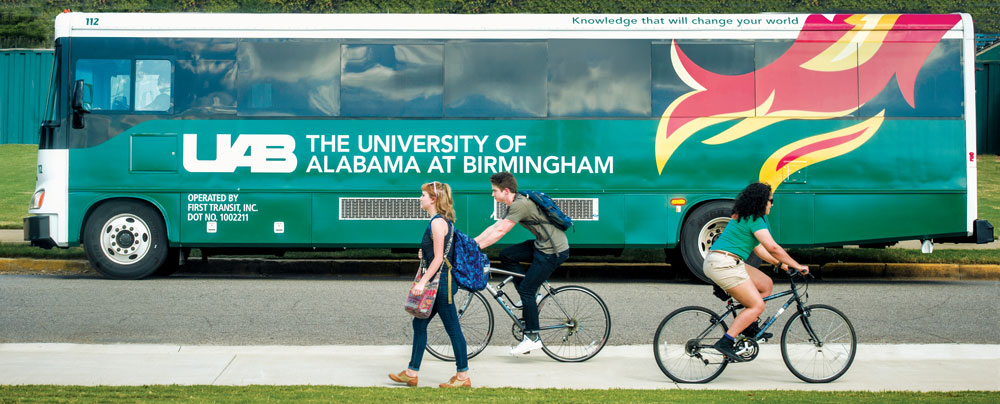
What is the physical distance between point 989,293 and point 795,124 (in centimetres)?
287

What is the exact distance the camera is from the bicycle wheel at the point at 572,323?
7.98 meters

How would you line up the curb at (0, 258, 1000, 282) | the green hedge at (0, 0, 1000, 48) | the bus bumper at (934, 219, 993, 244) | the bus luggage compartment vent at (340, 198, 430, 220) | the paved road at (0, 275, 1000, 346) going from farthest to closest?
the green hedge at (0, 0, 1000, 48)
the curb at (0, 258, 1000, 282)
the bus luggage compartment vent at (340, 198, 430, 220)
the bus bumper at (934, 219, 993, 244)
the paved road at (0, 275, 1000, 346)

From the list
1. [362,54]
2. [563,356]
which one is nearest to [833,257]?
[362,54]

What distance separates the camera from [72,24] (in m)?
13.0

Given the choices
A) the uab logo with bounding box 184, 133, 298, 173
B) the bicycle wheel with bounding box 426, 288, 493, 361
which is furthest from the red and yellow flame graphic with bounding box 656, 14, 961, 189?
the bicycle wheel with bounding box 426, 288, 493, 361

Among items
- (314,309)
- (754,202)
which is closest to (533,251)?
(754,202)

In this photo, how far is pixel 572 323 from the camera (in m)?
7.98

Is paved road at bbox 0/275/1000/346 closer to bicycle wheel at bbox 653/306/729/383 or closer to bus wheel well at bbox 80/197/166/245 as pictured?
bus wheel well at bbox 80/197/166/245

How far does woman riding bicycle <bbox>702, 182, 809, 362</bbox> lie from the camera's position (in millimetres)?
7043

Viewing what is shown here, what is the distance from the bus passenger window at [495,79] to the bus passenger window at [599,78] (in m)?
0.18

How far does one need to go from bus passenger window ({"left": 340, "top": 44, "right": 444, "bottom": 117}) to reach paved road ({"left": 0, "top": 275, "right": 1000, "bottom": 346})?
209 cm

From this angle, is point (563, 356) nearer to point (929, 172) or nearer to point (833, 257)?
point (929, 172)

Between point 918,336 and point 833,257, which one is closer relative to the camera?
point 918,336

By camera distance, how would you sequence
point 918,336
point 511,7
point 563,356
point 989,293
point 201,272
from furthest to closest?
point 511,7 < point 201,272 < point 989,293 < point 918,336 < point 563,356
